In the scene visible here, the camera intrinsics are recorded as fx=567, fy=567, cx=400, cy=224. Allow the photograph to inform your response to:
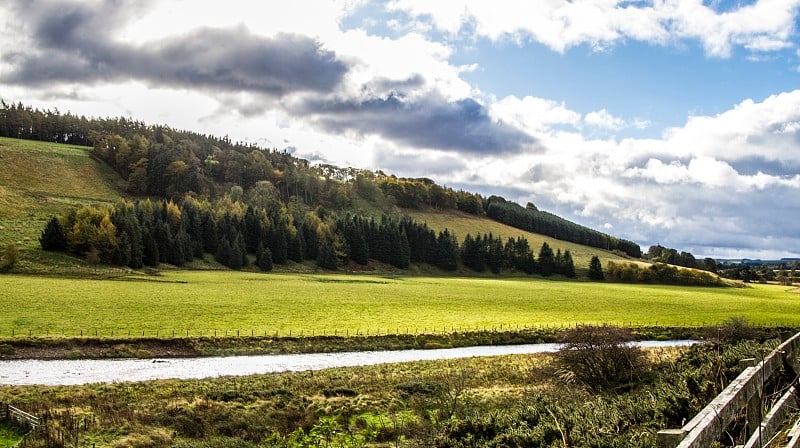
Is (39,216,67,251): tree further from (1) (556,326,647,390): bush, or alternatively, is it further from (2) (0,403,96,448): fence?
(1) (556,326,647,390): bush

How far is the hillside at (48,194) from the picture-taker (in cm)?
9344

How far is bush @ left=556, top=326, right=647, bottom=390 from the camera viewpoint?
31047 mm

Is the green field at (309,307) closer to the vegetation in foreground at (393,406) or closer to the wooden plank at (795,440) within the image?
the vegetation in foreground at (393,406)

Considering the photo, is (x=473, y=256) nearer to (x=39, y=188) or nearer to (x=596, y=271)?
(x=596, y=271)

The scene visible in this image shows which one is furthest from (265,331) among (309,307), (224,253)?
(224,253)

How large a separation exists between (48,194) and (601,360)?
157549mm

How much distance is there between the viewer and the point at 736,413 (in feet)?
18.4

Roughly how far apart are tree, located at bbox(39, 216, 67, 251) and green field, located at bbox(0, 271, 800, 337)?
746 inches

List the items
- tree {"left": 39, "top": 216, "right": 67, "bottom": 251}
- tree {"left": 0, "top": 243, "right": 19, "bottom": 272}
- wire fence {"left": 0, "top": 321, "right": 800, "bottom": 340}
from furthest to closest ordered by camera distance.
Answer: tree {"left": 39, "top": 216, "right": 67, "bottom": 251} < tree {"left": 0, "top": 243, "right": 19, "bottom": 272} < wire fence {"left": 0, "top": 321, "right": 800, "bottom": 340}

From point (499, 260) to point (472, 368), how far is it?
398ft

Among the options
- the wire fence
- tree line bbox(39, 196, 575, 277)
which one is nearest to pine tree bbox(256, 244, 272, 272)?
tree line bbox(39, 196, 575, 277)

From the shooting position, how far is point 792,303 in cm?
9794

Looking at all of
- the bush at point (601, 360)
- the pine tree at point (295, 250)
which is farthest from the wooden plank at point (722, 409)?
the pine tree at point (295, 250)

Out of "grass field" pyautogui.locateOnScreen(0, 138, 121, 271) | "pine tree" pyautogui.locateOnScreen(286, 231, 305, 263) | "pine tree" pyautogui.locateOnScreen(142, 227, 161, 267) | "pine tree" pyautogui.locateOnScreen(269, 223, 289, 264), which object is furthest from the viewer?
"pine tree" pyautogui.locateOnScreen(286, 231, 305, 263)
